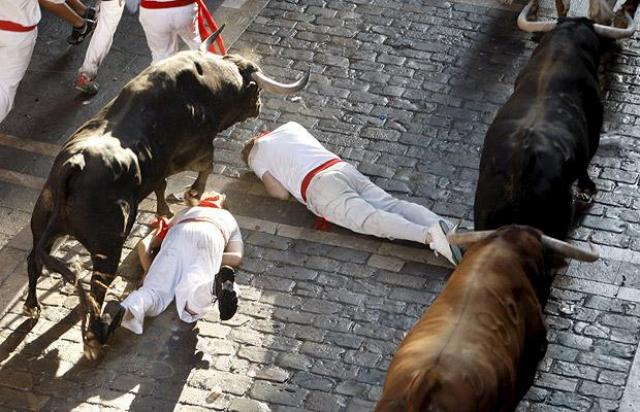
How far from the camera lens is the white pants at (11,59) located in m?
10.5

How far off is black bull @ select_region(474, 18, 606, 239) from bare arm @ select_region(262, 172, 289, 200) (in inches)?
75.6

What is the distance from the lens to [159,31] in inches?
437

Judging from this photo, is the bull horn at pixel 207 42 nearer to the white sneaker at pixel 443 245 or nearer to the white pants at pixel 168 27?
the white pants at pixel 168 27

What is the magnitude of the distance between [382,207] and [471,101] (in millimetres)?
2402

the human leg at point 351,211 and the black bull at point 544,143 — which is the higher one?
the black bull at point 544,143

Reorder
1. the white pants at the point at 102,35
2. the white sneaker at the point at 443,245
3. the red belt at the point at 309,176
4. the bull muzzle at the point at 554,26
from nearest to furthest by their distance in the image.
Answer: the white sneaker at the point at 443,245
the red belt at the point at 309,176
the bull muzzle at the point at 554,26
the white pants at the point at 102,35

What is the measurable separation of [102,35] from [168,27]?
3.21 feet

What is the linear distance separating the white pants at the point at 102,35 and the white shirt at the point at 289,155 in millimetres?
2242

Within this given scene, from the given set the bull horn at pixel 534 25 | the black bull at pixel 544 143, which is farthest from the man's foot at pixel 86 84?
the black bull at pixel 544 143

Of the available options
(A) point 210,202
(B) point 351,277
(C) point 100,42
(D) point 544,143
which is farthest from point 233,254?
(C) point 100,42

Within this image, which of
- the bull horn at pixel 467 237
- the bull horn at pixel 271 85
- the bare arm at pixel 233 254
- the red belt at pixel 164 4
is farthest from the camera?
the red belt at pixel 164 4

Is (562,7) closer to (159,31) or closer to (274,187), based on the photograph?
(274,187)

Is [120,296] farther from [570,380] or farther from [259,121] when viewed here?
[570,380]

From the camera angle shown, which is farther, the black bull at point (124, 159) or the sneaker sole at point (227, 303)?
the sneaker sole at point (227, 303)
